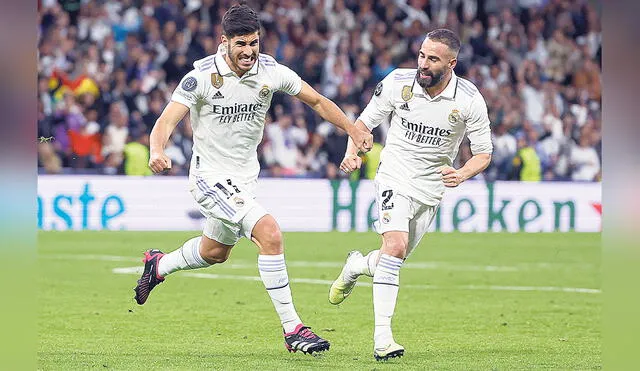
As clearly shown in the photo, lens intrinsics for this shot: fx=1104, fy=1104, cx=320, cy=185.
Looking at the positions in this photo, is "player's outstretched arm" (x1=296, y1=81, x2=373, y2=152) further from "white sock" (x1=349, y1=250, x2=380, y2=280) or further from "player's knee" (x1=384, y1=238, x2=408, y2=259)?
"white sock" (x1=349, y1=250, x2=380, y2=280)

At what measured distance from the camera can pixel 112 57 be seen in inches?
914

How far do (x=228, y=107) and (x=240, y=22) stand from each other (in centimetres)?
66

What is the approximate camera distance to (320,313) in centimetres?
1039

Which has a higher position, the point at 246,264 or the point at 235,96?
the point at 235,96

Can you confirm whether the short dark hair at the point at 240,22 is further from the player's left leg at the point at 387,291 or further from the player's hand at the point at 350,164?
the player's left leg at the point at 387,291

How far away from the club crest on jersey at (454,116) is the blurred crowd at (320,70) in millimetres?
12812

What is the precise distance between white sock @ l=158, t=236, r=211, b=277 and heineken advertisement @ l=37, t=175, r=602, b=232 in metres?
11.4

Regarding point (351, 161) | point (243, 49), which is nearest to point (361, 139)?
point (351, 161)

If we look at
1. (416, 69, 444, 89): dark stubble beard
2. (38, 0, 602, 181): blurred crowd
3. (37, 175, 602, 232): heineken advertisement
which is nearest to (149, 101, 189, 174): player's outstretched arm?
(416, 69, 444, 89): dark stubble beard

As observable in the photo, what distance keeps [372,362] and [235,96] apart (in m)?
1.98

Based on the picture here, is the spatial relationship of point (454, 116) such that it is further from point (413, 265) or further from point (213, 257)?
point (413, 265)

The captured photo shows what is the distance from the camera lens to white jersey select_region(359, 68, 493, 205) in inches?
305
